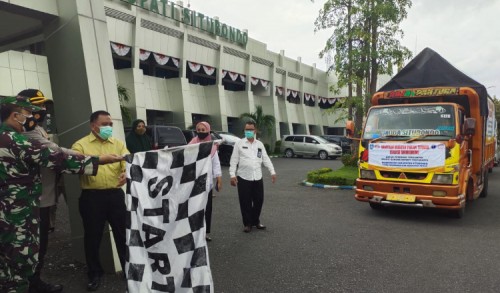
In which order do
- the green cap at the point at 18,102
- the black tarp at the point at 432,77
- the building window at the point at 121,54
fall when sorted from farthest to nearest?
the building window at the point at 121,54, the black tarp at the point at 432,77, the green cap at the point at 18,102

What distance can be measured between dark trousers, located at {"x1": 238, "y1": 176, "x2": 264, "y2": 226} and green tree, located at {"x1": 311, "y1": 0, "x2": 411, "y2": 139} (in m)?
9.55

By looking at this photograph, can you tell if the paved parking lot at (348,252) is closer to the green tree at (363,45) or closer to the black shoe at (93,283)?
the black shoe at (93,283)

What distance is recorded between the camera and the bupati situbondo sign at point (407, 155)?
680 cm

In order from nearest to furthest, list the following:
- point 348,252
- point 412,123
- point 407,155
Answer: point 348,252 < point 407,155 < point 412,123

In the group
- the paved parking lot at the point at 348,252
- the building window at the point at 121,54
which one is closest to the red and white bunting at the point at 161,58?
the building window at the point at 121,54

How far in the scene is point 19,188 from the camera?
310 centimetres

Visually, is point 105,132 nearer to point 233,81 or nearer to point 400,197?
point 400,197

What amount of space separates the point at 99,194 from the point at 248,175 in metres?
2.72

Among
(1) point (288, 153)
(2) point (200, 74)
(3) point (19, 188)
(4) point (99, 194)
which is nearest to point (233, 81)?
(2) point (200, 74)

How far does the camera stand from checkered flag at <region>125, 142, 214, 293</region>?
328 cm

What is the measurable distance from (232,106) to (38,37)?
77.6 feet

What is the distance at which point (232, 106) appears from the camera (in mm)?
29469

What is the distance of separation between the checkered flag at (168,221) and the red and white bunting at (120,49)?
63.4 ft

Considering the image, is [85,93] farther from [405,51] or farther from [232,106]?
[232,106]
